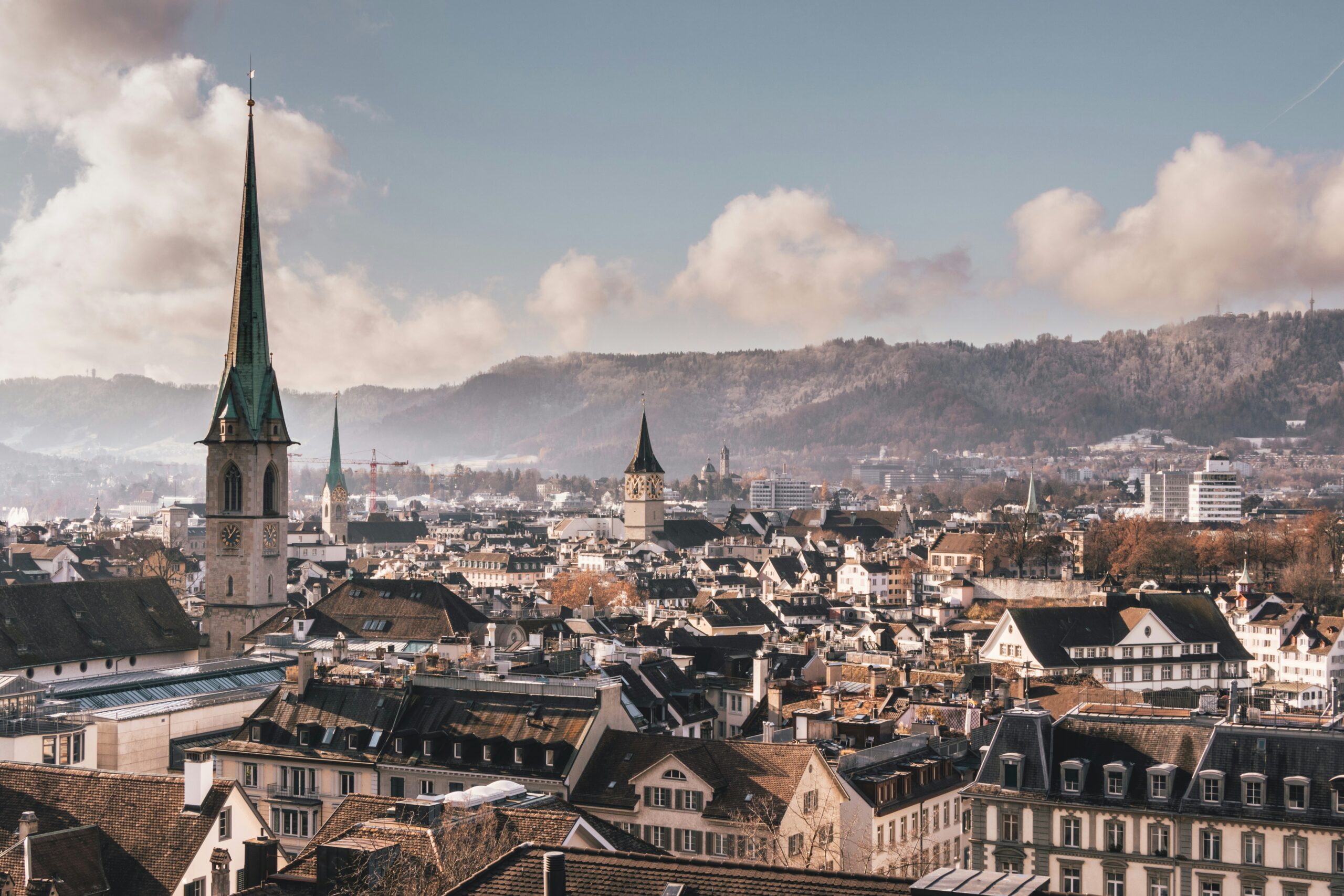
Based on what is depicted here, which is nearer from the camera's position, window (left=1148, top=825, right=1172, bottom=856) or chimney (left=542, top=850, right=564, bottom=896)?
chimney (left=542, top=850, right=564, bottom=896)

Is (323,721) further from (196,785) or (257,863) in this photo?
(257,863)

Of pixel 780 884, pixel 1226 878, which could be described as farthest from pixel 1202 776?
pixel 780 884

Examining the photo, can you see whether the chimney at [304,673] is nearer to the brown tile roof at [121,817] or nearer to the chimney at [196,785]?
the brown tile roof at [121,817]

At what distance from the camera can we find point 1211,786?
37781 millimetres

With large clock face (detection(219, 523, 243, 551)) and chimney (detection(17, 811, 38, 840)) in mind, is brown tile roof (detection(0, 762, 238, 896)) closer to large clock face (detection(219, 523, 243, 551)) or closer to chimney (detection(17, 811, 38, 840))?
chimney (detection(17, 811, 38, 840))

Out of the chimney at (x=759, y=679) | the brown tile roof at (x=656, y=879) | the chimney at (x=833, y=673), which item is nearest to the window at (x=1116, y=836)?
the brown tile roof at (x=656, y=879)

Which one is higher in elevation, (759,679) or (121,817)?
(121,817)

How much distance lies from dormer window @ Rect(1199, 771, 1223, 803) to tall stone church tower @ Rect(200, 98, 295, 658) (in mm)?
49626

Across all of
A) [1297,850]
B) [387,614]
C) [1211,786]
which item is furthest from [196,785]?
[387,614]

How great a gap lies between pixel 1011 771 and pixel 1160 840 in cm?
375

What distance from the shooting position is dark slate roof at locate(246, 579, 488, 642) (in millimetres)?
75938

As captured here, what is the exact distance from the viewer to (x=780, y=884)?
2030cm

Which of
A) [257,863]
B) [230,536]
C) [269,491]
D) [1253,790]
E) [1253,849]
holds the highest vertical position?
[269,491]

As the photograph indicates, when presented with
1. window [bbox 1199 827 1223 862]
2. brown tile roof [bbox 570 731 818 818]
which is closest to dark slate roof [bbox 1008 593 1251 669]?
brown tile roof [bbox 570 731 818 818]
